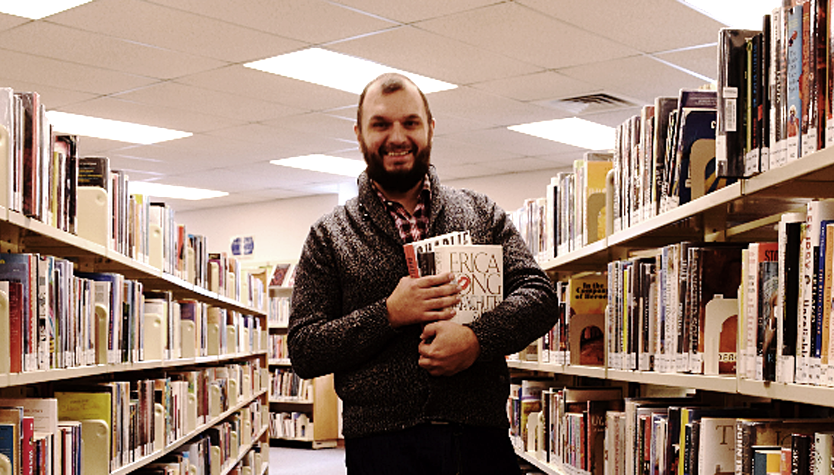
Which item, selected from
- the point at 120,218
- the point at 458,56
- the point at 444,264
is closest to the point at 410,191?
the point at 444,264

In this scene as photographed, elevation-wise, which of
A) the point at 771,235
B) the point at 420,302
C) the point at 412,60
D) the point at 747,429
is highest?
the point at 412,60

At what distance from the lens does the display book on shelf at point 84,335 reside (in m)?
2.13

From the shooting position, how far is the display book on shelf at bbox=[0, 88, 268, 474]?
2129 millimetres

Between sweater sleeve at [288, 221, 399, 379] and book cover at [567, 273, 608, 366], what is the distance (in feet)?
4.34

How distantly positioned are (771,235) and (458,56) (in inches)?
130

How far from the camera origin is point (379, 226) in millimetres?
1810

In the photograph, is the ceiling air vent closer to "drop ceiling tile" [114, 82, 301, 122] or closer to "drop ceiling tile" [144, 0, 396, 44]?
"drop ceiling tile" [114, 82, 301, 122]

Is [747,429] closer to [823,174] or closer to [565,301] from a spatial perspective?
[823,174]

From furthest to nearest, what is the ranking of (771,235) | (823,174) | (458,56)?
(458,56) → (771,235) → (823,174)

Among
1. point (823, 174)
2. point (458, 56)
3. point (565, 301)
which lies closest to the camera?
point (823, 174)

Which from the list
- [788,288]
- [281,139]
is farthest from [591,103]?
[788,288]

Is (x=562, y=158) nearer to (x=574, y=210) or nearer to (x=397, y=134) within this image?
(x=574, y=210)

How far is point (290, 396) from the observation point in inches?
389

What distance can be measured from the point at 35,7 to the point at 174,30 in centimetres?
68
